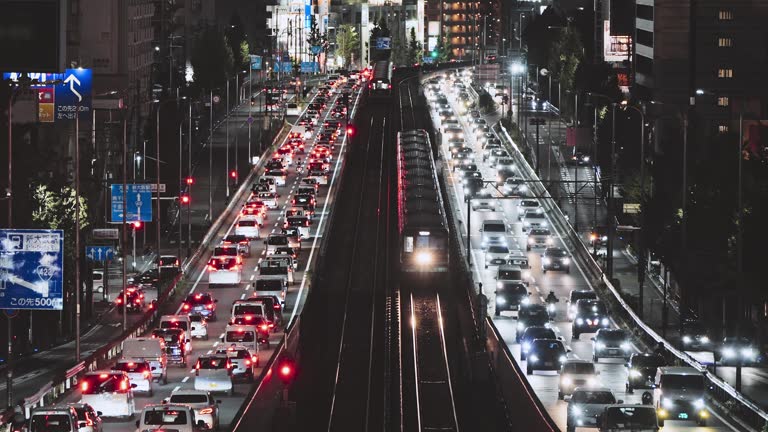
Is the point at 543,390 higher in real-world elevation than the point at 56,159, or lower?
lower

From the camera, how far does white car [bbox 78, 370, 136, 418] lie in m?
52.7

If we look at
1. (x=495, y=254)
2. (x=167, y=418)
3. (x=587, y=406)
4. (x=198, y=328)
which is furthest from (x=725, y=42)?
(x=167, y=418)

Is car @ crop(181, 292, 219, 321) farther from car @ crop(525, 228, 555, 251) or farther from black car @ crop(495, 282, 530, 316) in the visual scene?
car @ crop(525, 228, 555, 251)

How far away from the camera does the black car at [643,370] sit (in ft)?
200

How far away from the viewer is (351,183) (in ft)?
435

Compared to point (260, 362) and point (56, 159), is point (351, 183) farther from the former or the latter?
point (260, 362)

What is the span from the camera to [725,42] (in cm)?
14512

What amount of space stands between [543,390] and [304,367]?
36.7ft

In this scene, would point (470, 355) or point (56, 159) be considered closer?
point (470, 355)

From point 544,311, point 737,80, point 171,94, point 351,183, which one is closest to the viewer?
point 544,311

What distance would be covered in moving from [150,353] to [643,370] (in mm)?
15820

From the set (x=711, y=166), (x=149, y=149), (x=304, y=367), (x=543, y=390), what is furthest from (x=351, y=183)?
(x=543, y=390)

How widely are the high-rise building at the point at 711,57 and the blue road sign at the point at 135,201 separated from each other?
59009 mm

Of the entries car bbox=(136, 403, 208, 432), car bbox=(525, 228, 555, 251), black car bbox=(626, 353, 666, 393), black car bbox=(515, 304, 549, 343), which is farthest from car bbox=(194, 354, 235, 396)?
car bbox=(525, 228, 555, 251)
